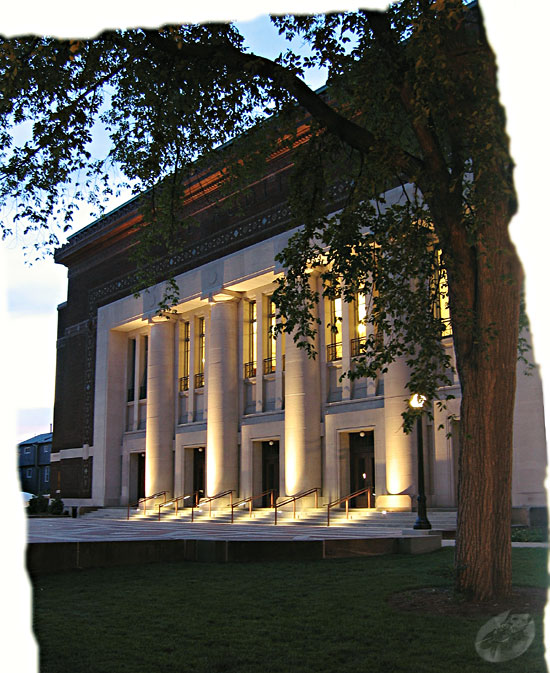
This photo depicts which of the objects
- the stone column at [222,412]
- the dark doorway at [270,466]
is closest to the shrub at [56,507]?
the stone column at [222,412]

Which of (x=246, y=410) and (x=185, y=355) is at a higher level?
(x=185, y=355)

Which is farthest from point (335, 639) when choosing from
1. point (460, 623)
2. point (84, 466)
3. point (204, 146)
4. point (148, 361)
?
point (84, 466)

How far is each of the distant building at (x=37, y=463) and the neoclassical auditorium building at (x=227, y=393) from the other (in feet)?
157

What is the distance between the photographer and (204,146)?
12.9 m

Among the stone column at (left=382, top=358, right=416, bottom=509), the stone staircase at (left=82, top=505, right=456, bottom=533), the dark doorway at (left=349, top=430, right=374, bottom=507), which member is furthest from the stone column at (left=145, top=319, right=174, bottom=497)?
the stone column at (left=382, top=358, right=416, bottom=509)

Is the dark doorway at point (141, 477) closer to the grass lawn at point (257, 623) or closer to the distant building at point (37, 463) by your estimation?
the grass lawn at point (257, 623)

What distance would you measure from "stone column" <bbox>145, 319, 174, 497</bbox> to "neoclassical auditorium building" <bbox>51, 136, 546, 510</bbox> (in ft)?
0.23

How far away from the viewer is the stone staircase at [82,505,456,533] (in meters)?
23.6

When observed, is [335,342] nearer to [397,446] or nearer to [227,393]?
[397,446]

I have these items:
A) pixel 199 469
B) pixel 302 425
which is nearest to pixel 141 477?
pixel 199 469

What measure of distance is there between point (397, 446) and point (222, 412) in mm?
10054

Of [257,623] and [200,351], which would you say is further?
[200,351]

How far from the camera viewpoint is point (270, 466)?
3397 centimetres

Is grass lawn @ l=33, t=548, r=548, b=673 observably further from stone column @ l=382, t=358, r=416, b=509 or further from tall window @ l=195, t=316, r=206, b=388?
tall window @ l=195, t=316, r=206, b=388
